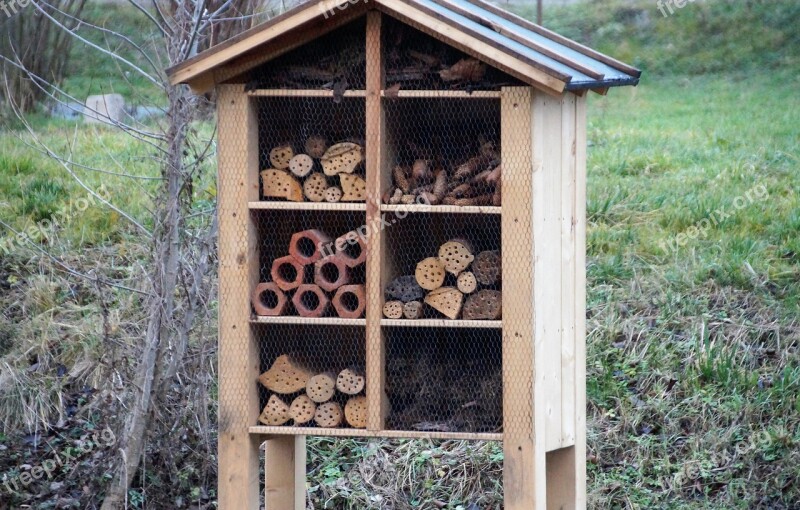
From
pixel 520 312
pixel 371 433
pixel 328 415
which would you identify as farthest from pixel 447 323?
pixel 328 415

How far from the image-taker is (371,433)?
12.8 ft

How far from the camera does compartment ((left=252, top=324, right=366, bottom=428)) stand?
3992 millimetres

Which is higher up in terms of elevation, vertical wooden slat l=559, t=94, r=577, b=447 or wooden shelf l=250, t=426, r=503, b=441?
vertical wooden slat l=559, t=94, r=577, b=447

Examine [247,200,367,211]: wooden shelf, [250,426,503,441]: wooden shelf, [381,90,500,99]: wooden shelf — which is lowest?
[250,426,503,441]: wooden shelf

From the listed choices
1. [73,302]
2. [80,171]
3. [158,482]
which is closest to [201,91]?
[158,482]

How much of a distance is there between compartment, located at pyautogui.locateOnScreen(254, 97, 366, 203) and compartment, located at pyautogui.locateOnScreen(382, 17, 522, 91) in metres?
0.27

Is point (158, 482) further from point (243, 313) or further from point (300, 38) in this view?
point (300, 38)

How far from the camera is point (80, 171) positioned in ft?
25.9

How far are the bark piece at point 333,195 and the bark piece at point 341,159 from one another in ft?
0.24

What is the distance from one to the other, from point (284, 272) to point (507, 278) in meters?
0.88

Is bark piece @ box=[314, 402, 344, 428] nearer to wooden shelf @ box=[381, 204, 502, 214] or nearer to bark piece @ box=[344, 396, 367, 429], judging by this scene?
bark piece @ box=[344, 396, 367, 429]

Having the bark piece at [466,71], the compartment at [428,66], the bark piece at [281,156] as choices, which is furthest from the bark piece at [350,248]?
the bark piece at [466,71]

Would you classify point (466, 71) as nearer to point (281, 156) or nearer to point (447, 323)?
point (281, 156)

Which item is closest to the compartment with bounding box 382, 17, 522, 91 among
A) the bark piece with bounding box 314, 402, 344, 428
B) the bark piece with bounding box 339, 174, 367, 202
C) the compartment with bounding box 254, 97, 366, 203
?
the compartment with bounding box 254, 97, 366, 203
